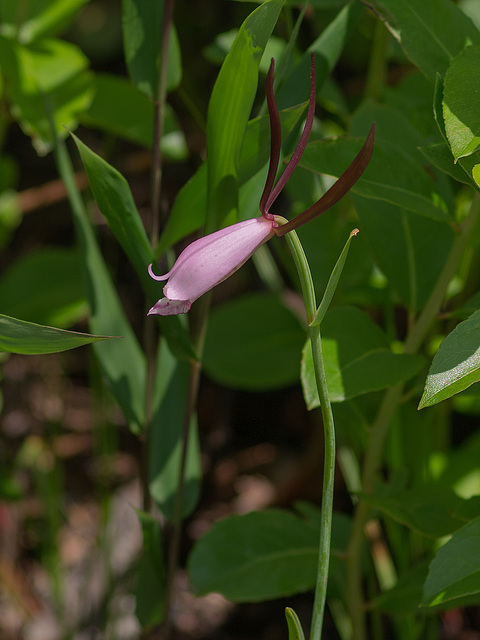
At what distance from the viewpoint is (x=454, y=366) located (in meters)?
0.33

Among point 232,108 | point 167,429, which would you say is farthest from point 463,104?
point 167,429

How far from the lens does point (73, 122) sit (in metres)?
0.71

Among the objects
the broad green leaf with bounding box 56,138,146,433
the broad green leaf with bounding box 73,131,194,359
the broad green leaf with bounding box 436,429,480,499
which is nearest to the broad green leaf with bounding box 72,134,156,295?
the broad green leaf with bounding box 73,131,194,359

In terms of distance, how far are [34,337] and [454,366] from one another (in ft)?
0.72

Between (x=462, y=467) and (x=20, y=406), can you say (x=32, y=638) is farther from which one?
(x=462, y=467)

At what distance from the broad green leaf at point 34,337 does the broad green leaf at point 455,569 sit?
0.24 m

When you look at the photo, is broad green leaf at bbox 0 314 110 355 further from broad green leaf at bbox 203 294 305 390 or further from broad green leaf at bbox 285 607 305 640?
broad green leaf at bbox 203 294 305 390

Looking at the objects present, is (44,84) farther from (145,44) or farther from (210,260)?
(210,260)

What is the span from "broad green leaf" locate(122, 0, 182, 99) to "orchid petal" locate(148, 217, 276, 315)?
23 centimetres

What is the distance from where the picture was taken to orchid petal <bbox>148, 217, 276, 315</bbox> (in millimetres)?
309

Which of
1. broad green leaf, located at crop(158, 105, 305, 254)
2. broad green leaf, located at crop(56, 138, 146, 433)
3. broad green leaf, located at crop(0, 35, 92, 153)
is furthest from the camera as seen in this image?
broad green leaf, located at crop(0, 35, 92, 153)

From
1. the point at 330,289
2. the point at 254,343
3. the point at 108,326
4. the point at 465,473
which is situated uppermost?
the point at 330,289

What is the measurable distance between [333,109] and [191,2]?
0.69m

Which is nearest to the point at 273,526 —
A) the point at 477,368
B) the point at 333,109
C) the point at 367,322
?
the point at 367,322
